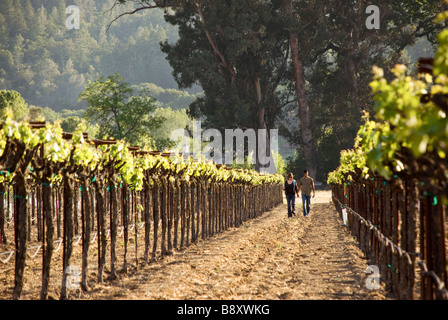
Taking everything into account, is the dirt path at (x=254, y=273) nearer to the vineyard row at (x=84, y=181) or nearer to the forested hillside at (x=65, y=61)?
the vineyard row at (x=84, y=181)

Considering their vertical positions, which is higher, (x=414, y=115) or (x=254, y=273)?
(x=414, y=115)

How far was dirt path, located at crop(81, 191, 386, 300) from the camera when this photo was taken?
8.76 metres

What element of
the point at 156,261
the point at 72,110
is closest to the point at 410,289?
the point at 156,261

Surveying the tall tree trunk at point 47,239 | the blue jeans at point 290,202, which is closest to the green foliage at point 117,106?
the blue jeans at point 290,202

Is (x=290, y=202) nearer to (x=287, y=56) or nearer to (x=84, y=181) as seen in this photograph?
(x=84, y=181)

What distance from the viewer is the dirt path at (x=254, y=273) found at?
8758 millimetres

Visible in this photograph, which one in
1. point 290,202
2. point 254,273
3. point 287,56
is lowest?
point 254,273

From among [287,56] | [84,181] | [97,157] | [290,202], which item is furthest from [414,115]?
[287,56]

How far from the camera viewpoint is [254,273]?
10719 mm

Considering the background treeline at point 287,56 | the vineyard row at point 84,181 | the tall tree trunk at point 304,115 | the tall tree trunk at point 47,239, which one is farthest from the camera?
the tall tree trunk at point 304,115

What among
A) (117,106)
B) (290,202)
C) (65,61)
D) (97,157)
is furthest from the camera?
(65,61)

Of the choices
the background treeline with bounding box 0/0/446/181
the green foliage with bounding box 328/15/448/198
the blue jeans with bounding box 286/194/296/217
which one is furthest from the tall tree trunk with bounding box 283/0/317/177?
the green foliage with bounding box 328/15/448/198

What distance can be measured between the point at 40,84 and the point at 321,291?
16636 centimetres

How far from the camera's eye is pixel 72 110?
515ft
